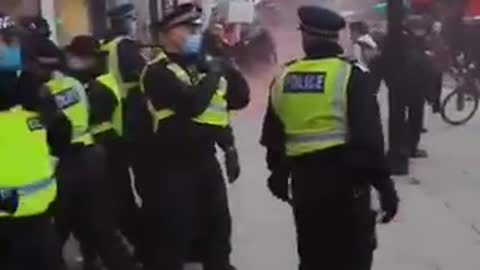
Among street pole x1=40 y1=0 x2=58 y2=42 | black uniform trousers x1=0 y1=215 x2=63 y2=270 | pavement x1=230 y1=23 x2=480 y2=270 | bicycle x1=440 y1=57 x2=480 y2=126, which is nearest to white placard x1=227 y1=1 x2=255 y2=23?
street pole x1=40 y1=0 x2=58 y2=42

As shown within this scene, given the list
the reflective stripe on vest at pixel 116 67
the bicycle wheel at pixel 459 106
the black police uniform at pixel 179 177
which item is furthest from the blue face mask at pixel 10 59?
the bicycle wheel at pixel 459 106

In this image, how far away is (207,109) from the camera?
770cm

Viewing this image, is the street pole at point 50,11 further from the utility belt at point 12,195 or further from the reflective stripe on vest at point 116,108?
the utility belt at point 12,195

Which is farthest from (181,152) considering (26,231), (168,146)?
(26,231)

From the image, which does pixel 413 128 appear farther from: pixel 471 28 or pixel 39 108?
pixel 471 28

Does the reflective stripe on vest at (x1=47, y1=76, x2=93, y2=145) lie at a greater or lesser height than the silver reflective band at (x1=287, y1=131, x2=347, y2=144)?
lesser

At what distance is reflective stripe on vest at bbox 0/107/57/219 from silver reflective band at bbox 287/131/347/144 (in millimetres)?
1334

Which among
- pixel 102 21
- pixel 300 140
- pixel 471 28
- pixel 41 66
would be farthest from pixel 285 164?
pixel 471 28

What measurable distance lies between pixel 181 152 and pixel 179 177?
0.14 metres

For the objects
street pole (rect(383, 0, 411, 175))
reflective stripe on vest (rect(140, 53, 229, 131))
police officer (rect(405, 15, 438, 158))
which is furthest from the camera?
police officer (rect(405, 15, 438, 158))

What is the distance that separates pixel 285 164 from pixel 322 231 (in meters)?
0.39

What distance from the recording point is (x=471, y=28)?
2802 cm

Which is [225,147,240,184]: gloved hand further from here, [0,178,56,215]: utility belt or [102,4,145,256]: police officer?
[0,178,56,215]: utility belt

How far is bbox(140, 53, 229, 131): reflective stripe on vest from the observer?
7.54 m
